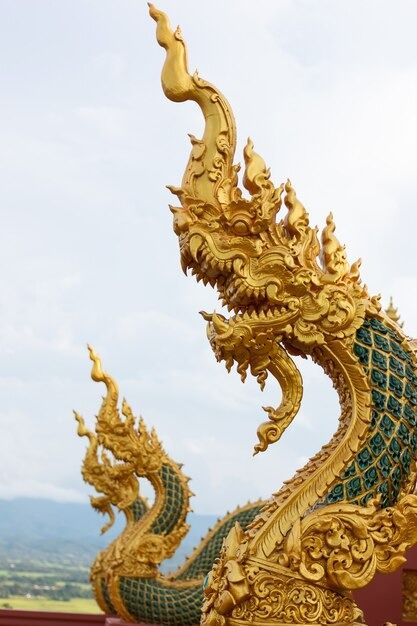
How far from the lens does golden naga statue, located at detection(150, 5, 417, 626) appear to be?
421cm

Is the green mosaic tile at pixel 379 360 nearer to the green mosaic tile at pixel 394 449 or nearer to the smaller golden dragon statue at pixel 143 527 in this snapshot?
the green mosaic tile at pixel 394 449

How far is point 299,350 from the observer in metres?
4.52

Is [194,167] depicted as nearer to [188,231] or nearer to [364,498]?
[188,231]

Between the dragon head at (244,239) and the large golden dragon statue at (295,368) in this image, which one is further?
the dragon head at (244,239)

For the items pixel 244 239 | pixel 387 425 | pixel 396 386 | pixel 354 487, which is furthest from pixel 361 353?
pixel 244 239

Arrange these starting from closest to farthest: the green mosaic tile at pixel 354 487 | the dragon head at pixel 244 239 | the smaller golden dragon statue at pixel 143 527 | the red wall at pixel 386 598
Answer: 1. the green mosaic tile at pixel 354 487
2. the dragon head at pixel 244 239
3. the red wall at pixel 386 598
4. the smaller golden dragon statue at pixel 143 527

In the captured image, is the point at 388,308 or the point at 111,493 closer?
the point at 388,308

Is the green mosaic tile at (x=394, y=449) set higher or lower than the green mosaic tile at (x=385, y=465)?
higher

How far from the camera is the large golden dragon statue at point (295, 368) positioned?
4.17 m

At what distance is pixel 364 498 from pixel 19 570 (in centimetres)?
5530

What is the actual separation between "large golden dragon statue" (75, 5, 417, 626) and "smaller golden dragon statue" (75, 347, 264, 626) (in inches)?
213

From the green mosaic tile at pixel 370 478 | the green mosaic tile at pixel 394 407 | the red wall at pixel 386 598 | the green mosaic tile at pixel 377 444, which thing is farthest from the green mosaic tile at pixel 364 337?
the red wall at pixel 386 598

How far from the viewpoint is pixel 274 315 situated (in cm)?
440

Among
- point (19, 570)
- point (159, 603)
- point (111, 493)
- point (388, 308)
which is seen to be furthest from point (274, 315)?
point (19, 570)
